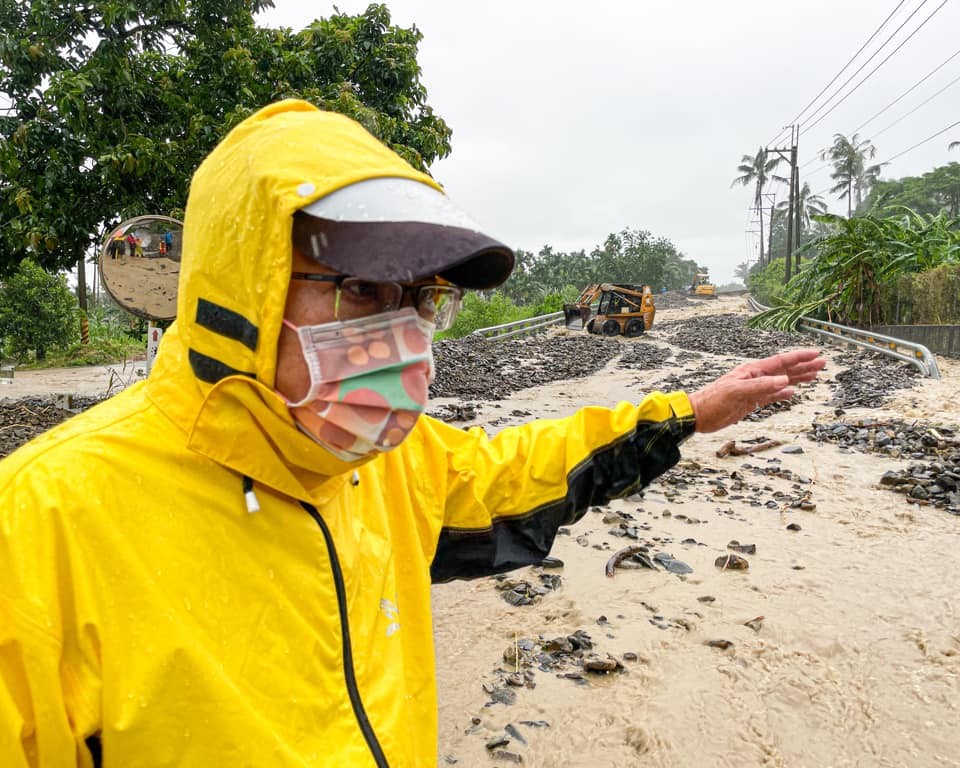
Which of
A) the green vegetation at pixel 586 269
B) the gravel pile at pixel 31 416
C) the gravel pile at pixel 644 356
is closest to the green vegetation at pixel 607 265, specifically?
the green vegetation at pixel 586 269

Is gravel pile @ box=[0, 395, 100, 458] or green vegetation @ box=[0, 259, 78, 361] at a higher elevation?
green vegetation @ box=[0, 259, 78, 361]

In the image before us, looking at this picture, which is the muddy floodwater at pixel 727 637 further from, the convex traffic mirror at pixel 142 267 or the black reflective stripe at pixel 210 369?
the convex traffic mirror at pixel 142 267

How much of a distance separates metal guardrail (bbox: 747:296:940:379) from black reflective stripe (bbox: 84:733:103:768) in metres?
13.5

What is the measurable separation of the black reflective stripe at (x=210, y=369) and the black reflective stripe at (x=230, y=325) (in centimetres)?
5

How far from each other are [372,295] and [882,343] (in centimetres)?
1655

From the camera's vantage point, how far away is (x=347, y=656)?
124cm

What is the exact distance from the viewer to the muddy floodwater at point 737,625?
3137 mm

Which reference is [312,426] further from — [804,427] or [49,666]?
[804,427]

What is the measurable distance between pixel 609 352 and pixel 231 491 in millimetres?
19602

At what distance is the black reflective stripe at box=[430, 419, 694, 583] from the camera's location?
5.89 ft

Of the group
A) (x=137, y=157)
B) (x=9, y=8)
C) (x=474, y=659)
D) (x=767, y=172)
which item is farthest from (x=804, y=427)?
(x=767, y=172)

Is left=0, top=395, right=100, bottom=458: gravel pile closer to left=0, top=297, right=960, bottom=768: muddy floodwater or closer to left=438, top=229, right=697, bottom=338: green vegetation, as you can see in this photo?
left=0, top=297, right=960, bottom=768: muddy floodwater

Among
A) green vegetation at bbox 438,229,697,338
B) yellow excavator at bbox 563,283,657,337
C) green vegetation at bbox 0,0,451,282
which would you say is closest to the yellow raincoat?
green vegetation at bbox 0,0,451,282

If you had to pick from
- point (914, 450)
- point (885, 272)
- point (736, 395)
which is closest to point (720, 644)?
point (736, 395)
